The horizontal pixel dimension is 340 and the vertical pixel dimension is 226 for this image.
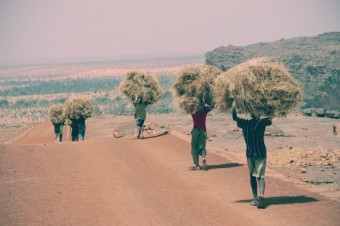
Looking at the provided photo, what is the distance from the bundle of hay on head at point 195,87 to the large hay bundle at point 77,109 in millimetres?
13355

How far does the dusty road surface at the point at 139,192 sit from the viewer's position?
1131 cm

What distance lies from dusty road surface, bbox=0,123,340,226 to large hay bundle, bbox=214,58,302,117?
6.69 feet

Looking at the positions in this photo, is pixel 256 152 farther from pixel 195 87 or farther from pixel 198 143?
pixel 195 87

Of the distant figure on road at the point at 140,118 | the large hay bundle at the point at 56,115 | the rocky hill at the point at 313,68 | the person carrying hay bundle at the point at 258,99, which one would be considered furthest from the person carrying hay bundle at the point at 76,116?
the rocky hill at the point at 313,68

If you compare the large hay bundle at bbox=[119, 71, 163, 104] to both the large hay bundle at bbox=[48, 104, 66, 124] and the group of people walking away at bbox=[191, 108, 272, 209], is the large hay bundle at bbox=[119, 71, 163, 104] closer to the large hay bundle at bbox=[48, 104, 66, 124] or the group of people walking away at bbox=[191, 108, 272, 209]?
the large hay bundle at bbox=[48, 104, 66, 124]

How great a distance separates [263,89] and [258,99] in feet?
0.80

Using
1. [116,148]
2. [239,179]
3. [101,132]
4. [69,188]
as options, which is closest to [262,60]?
[239,179]

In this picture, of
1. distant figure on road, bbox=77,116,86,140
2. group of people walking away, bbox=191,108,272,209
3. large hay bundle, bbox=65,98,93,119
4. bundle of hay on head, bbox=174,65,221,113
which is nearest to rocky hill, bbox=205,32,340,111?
large hay bundle, bbox=65,98,93,119

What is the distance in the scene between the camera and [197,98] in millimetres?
17188

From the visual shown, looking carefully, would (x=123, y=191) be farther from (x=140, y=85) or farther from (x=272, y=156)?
(x=140, y=85)

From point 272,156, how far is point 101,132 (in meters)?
28.9

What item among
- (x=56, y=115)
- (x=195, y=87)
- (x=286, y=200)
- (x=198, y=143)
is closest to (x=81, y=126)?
(x=56, y=115)

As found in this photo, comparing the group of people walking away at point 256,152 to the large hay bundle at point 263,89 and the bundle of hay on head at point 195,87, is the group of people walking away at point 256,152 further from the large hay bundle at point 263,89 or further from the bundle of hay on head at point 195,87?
the bundle of hay on head at point 195,87

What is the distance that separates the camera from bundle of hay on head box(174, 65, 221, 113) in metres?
17.2
